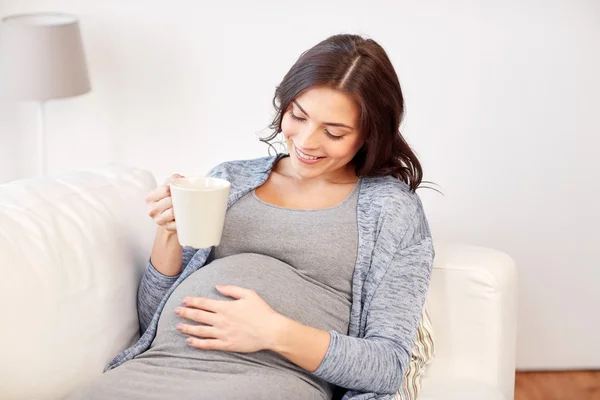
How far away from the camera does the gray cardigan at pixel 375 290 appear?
1473mm

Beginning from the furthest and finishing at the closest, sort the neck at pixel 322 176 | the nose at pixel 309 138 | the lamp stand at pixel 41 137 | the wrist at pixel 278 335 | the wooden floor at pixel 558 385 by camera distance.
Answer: the wooden floor at pixel 558 385
the lamp stand at pixel 41 137
the neck at pixel 322 176
the nose at pixel 309 138
the wrist at pixel 278 335

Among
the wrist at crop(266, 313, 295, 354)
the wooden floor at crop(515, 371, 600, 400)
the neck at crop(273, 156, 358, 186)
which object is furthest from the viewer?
the wooden floor at crop(515, 371, 600, 400)

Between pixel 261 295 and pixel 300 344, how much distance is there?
12 cm

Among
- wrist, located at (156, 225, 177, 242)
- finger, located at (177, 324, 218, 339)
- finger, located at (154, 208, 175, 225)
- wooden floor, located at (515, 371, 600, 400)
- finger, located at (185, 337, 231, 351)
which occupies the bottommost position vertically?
wooden floor, located at (515, 371, 600, 400)

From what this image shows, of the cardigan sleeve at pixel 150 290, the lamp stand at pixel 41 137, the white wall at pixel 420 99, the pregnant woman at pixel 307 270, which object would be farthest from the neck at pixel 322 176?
the lamp stand at pixel 41 137

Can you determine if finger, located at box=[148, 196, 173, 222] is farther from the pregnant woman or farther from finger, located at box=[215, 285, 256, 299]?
finger, located at box=[215, 285, 256, 299]

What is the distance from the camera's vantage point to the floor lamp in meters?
2.22

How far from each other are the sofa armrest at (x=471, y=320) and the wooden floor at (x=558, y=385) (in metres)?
0.80

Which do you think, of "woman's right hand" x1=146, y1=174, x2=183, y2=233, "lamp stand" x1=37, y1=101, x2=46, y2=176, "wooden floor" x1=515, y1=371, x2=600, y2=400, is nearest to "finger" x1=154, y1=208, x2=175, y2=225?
"woman's right hand" x1=146, y1=174, x2=183, y2=233

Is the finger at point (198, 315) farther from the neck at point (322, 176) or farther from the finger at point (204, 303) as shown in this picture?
the neck at point (322, 176)

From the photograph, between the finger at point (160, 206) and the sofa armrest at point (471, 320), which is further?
the sofa armrest at point (471, 320)

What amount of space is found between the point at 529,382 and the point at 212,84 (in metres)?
1.34

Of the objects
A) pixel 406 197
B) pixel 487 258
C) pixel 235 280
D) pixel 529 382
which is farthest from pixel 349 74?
pixel 529 382

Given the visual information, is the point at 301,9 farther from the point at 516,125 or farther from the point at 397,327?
the point at 397,327
